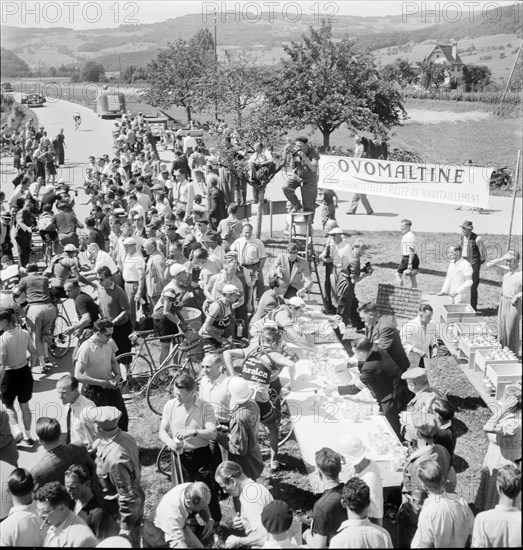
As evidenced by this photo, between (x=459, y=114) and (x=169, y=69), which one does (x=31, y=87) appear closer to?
(x=169, y=69)

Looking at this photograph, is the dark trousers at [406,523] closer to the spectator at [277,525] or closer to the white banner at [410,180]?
the spectator at [277,525]

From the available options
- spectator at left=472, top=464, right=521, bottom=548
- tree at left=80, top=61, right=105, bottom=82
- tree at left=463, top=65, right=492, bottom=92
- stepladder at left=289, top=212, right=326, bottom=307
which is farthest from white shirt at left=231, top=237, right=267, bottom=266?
tree at left=80, top=61, right=105, bottom=82

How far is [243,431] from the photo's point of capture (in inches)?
229

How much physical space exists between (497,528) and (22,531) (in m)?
3.03

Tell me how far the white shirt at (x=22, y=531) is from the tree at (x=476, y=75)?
6739 cm

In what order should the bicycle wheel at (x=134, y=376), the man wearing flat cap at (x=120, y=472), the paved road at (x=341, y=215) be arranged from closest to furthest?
1. the man wearing flat cap at (x=120, y=472)
2. the paved road at (x=341, y=215)
3. the bicycle wheel at (x=134, y=376)

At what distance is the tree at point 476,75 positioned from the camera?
68.4m

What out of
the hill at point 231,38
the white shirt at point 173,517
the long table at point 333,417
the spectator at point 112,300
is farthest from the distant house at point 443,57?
the white shirt at point 173,517

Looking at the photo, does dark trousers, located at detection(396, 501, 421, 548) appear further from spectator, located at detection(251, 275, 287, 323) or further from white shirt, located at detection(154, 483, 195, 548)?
spectator, located at detection(251, 275, 287, 323)

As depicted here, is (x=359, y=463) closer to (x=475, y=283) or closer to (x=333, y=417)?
(x=333, y=417)

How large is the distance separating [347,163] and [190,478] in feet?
26.0

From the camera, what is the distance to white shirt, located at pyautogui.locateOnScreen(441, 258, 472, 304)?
948cm

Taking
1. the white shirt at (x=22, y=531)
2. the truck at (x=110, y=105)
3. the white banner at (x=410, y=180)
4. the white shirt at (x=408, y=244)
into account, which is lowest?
the white shirt at (x=22, y=531)

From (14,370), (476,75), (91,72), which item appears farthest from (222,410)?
(91,72)
